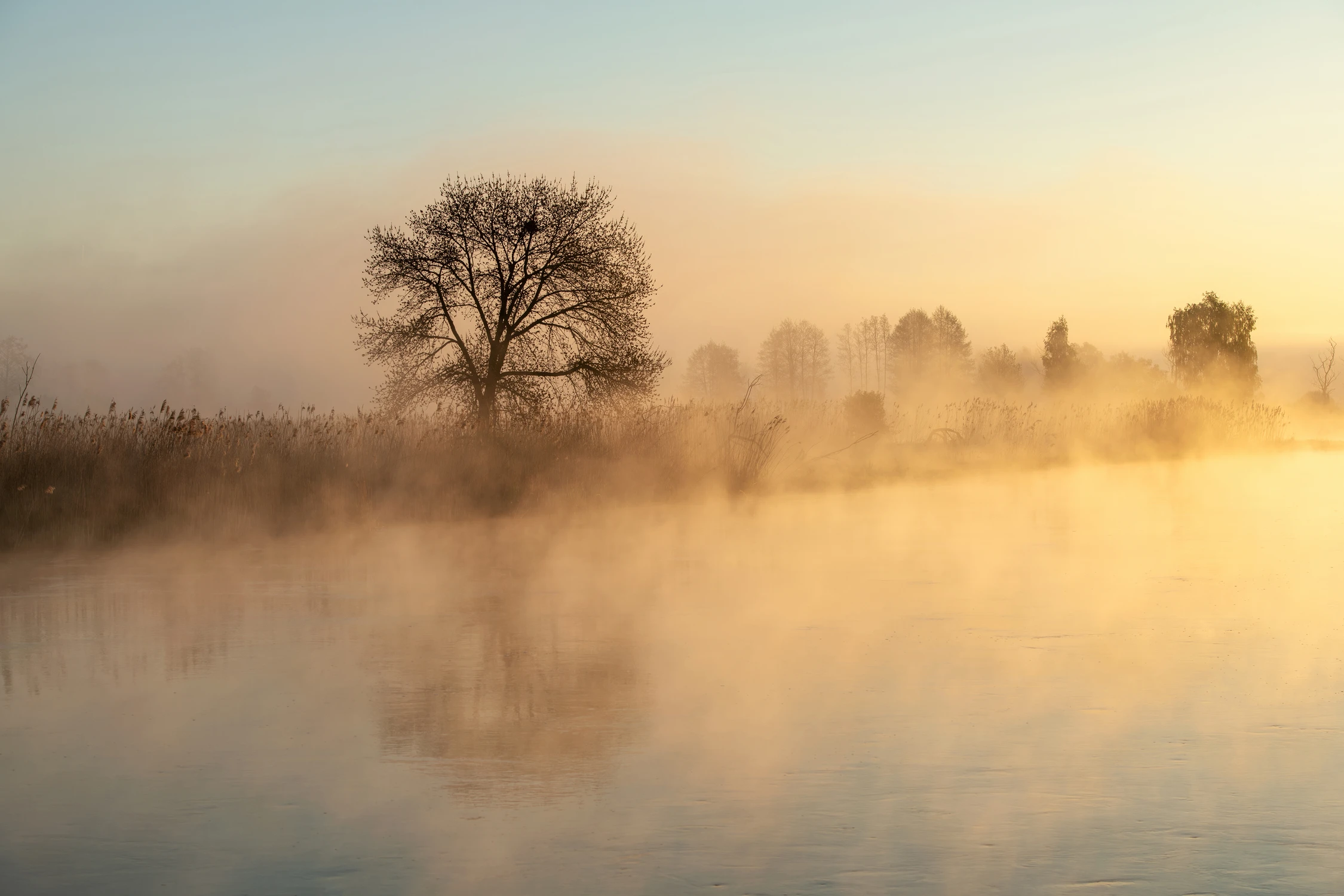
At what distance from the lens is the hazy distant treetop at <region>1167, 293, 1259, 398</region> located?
55.4m

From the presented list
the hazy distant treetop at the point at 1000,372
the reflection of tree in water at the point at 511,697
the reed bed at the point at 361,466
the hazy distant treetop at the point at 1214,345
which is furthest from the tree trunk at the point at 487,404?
the hazy distant treetop at the point at 1000,372

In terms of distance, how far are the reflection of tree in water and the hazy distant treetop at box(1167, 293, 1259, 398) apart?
5224 cm

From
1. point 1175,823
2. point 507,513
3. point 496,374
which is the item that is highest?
point 496,374

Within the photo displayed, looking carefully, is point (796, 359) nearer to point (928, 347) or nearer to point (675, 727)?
point (928, 347)

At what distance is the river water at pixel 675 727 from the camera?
4262mm

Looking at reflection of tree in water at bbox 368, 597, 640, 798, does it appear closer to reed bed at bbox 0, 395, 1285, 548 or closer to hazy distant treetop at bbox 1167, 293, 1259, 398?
reed bed at bbox 0, 395, 1285, 548

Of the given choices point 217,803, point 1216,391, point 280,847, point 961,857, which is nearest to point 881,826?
point 961,857

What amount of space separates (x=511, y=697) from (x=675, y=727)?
1.11 metres

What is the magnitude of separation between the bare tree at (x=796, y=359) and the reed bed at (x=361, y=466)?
3210 inches

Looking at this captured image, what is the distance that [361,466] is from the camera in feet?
58.5

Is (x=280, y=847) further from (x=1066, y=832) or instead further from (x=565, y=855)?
(x=1066, y=832)

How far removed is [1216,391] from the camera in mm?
53250

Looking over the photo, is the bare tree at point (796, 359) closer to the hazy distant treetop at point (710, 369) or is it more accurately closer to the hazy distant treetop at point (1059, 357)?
the hazy distant treetop at point (710, 369)

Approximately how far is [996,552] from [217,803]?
10.1 meters
